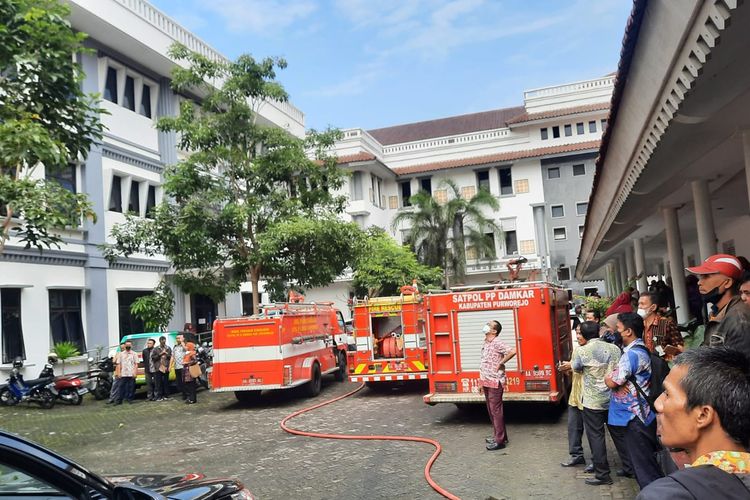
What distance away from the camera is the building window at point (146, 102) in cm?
2252

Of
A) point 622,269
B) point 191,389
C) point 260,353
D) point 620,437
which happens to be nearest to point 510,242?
point 622,269

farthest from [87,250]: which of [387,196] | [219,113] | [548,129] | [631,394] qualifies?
[548,129]

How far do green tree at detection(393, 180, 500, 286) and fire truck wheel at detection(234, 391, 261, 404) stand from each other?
21.4 m

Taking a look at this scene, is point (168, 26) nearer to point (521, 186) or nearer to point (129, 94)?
point (129, 94)

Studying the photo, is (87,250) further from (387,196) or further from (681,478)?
(387,196)

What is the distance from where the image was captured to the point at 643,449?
203 inches

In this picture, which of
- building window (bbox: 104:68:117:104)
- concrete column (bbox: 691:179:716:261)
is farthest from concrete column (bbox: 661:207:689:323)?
building window (bbox: 104:68:117:104)

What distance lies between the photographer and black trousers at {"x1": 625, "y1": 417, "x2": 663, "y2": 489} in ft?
16.6

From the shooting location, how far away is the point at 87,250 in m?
19.1

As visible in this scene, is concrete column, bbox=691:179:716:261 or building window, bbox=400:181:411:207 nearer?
concrete column, bbox=691:179:716:261

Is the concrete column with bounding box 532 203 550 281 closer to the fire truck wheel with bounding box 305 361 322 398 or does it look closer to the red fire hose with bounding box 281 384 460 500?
the fire truck wheel with bounding box 305 361 322 398

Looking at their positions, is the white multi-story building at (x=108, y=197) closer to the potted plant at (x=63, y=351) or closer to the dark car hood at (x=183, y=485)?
the potted plant at (x=63, y=351)

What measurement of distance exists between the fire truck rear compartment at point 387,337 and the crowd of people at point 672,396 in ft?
19.2

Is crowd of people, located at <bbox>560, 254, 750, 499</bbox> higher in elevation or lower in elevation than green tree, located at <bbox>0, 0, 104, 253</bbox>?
lower
